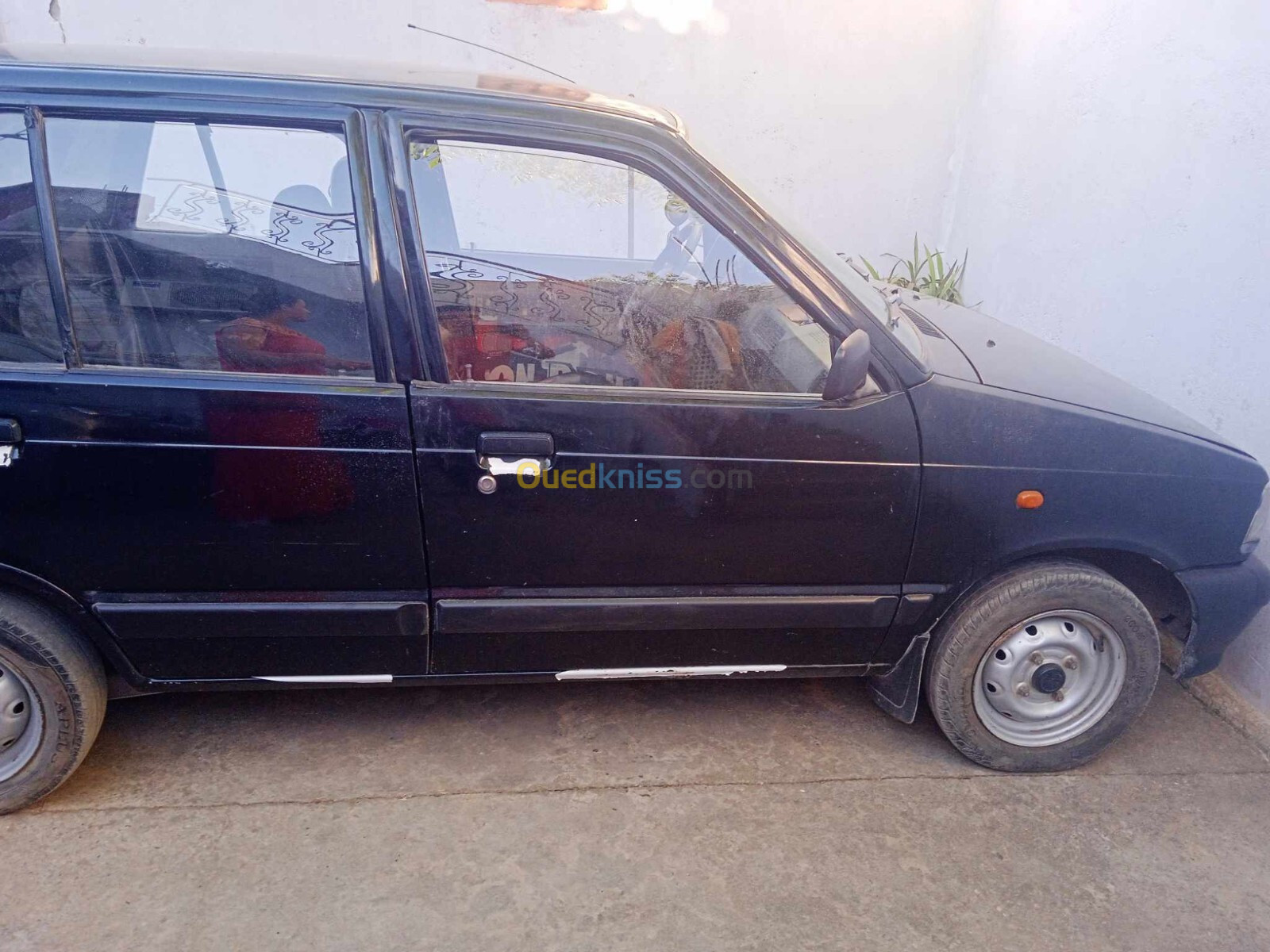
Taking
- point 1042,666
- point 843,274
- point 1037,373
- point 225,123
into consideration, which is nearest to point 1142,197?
point 1037,373

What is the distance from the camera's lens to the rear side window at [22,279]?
222 centimetres

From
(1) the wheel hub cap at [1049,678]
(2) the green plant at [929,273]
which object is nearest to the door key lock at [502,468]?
(1) the wheel hub cap at [1049,678]

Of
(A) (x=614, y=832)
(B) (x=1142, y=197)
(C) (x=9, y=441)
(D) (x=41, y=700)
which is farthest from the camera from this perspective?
(B) (x=1142, y=197)

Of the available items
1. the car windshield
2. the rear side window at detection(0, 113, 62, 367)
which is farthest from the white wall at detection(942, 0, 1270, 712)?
the rear side window at detection(0, 113, 62, 367)

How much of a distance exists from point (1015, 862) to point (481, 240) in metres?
2.25

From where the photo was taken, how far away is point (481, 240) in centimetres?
249

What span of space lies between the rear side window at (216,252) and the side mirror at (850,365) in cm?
119

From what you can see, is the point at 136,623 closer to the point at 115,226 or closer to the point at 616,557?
the point at 115,226

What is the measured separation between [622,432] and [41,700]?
1708mm

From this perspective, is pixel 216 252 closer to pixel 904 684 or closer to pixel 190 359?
pixel 190 359

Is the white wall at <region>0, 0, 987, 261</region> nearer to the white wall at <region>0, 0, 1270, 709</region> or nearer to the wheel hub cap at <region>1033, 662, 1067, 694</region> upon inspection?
the white wall at <region>0, 0, 1270, 709</region>
